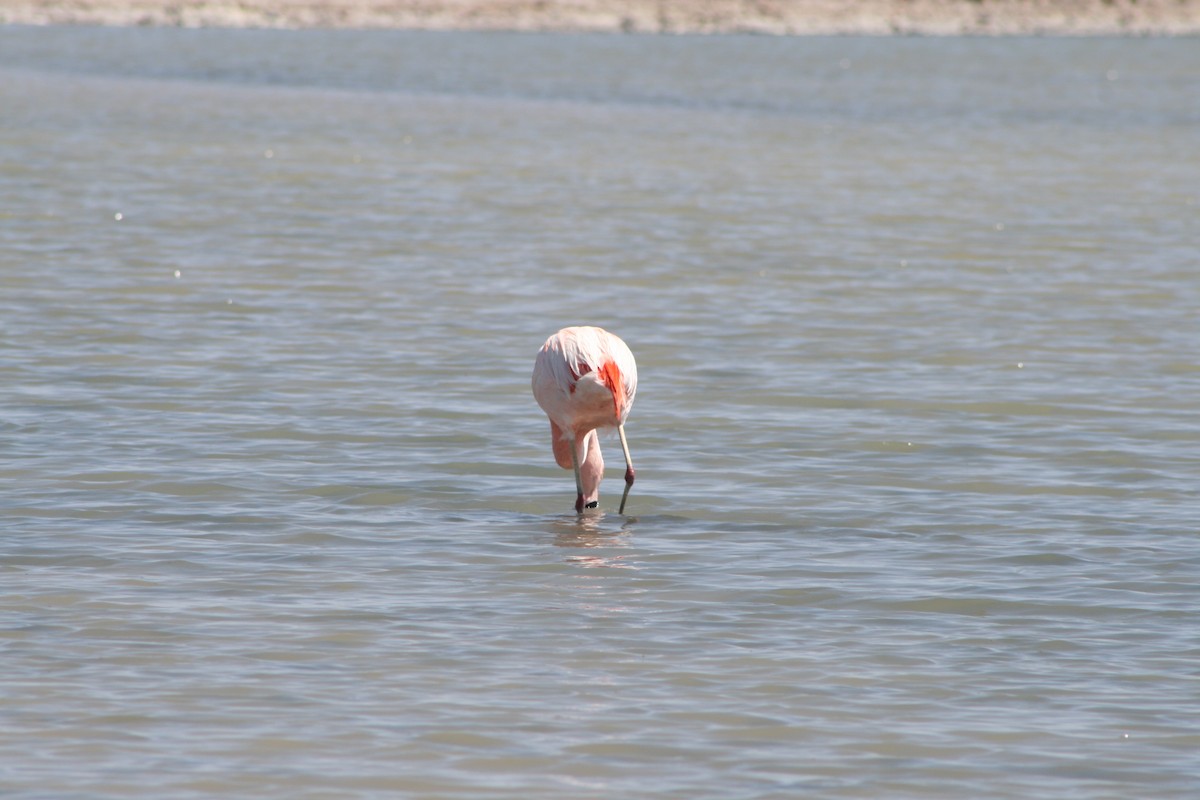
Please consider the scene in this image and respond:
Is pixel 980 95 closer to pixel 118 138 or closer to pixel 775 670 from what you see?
pixel 118 138

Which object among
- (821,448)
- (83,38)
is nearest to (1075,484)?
(821,448)

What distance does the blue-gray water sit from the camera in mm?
6812

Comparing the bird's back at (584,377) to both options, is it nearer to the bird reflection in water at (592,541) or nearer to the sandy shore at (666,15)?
the bird reflection in water at (592,541)

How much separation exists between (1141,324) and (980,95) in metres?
26.5

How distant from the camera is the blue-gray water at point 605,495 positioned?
6812 mm

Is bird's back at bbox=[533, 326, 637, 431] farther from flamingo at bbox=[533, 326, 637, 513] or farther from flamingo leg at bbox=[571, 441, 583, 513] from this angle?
flamingo leg at bbox=[571, 441, 583, 513]

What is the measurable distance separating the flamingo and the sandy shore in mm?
54423

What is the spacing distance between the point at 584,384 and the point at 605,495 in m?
1.25

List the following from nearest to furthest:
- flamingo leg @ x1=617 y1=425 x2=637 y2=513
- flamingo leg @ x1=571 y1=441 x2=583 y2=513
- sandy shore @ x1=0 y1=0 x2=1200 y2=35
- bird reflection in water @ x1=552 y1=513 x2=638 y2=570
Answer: bird reflection in water @ x1=552 y1=513 x2=638 y2=570, flamingo leg @ x1=617 y1=425 x2=637 y2=513, flamingo leg @ x1=571 y1=441 x2=583 y2=513, sandy shore @ x1=0 y1=0 x2=1200 y2=35

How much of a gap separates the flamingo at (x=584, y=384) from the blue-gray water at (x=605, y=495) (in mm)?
476

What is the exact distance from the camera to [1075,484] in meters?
10.7

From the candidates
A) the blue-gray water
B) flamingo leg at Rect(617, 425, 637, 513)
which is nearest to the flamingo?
flamingo leg at Rect(617, 425, 637, 513)

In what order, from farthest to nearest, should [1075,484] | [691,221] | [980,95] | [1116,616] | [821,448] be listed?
[980,95] → [691,221] → [821,448] → [1075,484] → [1116,616]

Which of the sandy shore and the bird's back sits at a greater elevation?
the sandy shore
